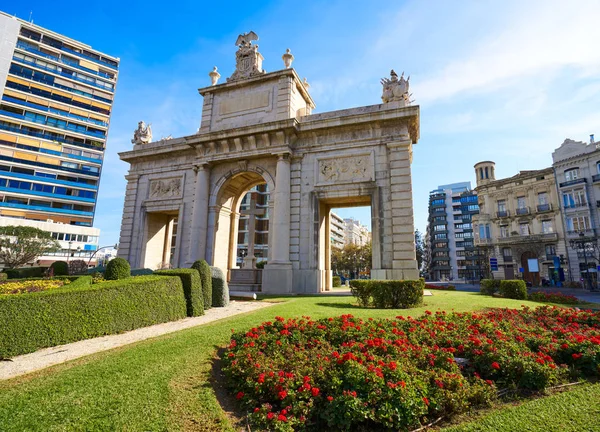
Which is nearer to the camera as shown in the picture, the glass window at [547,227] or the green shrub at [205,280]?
the green shrub at [205,280]

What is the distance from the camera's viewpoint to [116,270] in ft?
35.6

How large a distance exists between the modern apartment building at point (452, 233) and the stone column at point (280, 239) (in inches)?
2995

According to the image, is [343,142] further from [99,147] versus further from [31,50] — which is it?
[31,50]

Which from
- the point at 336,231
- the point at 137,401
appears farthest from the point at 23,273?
the point at 336,231

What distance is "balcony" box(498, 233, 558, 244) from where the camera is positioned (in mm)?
39219

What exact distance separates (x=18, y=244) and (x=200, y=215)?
2286 centimetres

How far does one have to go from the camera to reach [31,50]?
53.7 meters

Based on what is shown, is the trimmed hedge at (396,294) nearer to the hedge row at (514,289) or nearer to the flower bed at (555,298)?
the hedge row at (514,289)

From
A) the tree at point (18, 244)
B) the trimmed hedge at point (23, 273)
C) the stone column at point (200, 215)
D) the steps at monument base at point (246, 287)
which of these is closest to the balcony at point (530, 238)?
the steps at monument base at point (246, 287)

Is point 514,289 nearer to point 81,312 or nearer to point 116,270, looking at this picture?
point 116,270

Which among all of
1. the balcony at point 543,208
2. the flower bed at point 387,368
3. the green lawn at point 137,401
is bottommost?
the green lawn at point 137,401

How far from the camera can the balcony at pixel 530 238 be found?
39219 mm

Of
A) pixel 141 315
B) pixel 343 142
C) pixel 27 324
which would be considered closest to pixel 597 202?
pixel 343 142

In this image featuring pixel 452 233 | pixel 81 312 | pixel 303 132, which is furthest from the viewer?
pixel 452 233
